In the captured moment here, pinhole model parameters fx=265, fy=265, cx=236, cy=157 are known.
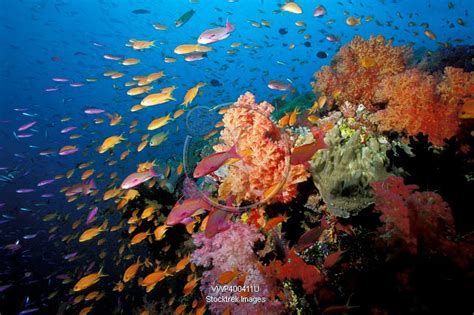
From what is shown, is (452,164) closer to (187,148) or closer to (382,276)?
(382,276)

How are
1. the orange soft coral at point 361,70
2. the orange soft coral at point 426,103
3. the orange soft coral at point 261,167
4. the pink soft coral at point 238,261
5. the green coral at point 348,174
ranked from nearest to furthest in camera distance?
the green coral at point 348,174
the orange soft coral at point 261,167
the pink soft coral at point 238,261
the orange soft coral at point 426,103
the orange soft coral at point 361,70

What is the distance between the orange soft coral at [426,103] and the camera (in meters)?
3.65

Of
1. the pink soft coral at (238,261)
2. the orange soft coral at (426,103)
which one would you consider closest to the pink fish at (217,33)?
the orange soft coral at (426,103)

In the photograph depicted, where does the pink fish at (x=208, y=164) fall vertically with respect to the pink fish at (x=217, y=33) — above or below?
below

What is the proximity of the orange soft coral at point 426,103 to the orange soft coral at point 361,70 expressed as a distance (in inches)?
34.2

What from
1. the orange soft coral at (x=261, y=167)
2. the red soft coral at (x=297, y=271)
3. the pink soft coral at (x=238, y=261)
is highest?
the orange soft coral at (x=261, y=167)

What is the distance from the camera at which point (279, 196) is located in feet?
11.3

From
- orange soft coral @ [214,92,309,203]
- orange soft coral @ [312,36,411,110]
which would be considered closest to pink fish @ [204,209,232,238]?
orange soft coral @ [214,92,309,203]

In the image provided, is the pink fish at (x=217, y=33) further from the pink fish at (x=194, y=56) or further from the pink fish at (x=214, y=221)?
the pink fish at (x=214, y=221)

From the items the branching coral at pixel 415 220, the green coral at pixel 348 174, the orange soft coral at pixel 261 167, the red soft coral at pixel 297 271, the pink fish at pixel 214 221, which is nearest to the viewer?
the branching coral at pixel 415 220

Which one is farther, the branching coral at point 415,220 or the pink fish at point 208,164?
the pink fish at point 208,164

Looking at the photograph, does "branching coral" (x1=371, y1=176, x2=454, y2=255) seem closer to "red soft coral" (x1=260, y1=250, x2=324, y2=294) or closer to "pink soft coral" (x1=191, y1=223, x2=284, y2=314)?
"red soft coral" (x1=260, y1=250, x2=324, y2=294)

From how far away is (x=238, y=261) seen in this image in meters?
3.71

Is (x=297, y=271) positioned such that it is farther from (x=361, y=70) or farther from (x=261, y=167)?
(x=361, y=70)
